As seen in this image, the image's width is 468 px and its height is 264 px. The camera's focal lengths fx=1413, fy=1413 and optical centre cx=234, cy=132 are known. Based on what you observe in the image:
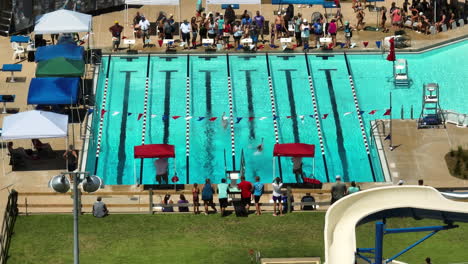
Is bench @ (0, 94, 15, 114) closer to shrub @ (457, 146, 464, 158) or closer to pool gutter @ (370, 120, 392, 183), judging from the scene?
pool gutter @ (370, 120, 392, 183)

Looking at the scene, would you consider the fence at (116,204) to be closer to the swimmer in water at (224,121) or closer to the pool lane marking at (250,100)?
the pool lane marking at (250,100)

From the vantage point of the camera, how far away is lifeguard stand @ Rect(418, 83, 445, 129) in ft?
171

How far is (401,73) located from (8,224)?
19.3 m

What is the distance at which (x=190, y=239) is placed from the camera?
143 ft

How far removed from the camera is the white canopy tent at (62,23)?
55375 mm

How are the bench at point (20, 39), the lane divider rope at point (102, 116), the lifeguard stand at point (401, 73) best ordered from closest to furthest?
the lane divider rope at point (102, 116) → the lifeguard stand at point (401, 73) → the bench at point (20, 39)

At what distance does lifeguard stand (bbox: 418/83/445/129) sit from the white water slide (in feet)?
49.3

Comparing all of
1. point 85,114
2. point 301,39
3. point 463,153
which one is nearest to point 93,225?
point 85,114

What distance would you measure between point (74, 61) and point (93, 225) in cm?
1119

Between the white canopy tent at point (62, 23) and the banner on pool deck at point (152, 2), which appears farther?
the banner on pool deck at point (152, 2)

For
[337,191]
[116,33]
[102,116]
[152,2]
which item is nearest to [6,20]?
[116,33]

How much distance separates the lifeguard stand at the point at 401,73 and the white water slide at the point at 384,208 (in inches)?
756

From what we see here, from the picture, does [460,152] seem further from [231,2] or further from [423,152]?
[231,2]

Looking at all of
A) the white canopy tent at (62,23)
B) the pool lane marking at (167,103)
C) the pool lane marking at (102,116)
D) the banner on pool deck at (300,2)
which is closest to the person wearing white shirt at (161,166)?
the pool lane marking at (102,116)
